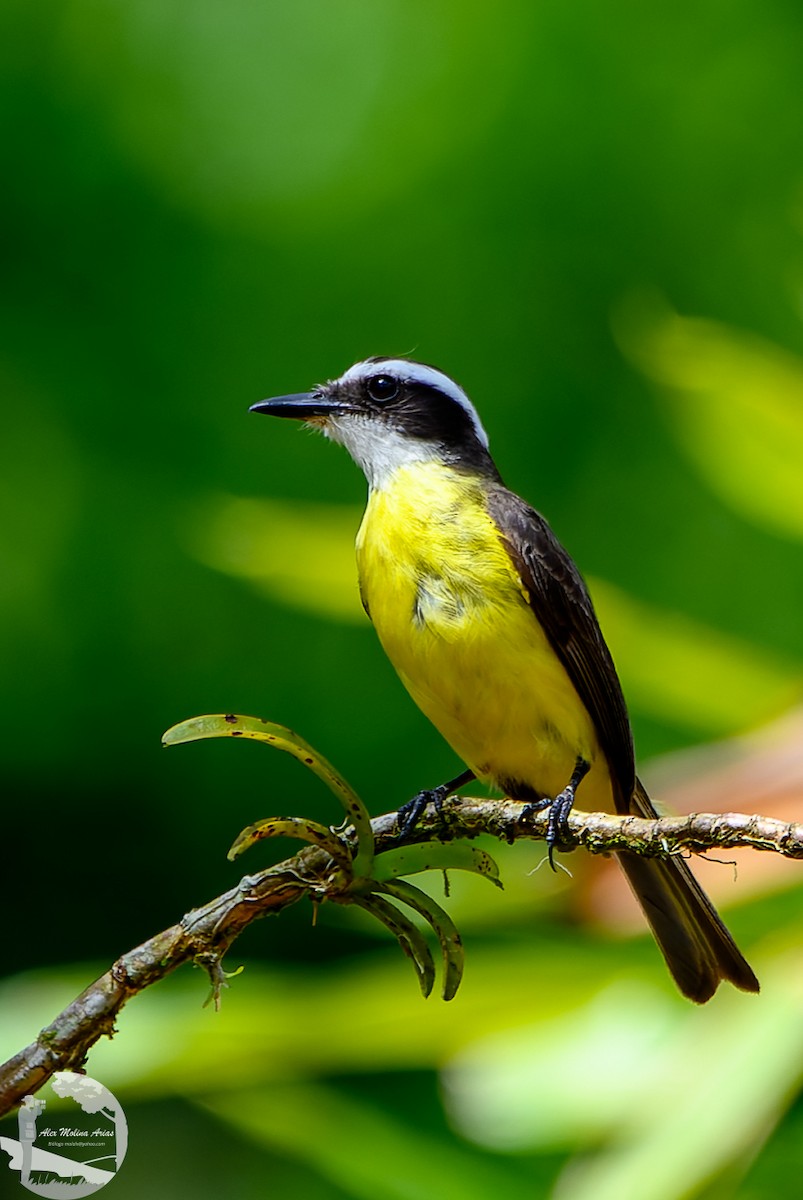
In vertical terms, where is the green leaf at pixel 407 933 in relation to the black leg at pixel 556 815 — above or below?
below

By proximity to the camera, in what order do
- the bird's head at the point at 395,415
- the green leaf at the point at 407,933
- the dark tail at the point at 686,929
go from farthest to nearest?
the bird's head at the point at 395,415
the dark tail at the point at 686,929
the green leaf at the point at 407,933

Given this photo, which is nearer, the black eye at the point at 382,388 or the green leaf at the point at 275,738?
the green leaf at the point at 275,738

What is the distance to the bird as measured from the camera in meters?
1.71

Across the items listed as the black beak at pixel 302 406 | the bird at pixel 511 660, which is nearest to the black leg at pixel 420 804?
the bird at pixel 511 660

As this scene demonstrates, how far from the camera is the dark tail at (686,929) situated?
64.1 inches

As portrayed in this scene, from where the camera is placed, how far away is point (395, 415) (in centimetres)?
222

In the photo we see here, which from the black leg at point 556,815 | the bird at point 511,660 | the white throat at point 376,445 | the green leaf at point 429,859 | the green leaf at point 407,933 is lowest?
the green leaf at point 407,933

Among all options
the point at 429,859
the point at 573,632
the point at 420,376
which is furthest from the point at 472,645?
the point at 429,859

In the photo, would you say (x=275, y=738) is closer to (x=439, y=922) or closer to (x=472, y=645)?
(x=439, y=922)

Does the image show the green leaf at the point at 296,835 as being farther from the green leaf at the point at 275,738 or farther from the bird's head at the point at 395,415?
the bird's head at the point at 395,415

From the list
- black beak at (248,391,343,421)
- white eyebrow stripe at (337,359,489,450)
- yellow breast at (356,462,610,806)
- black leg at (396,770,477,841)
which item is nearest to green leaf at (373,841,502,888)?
black leg at (396,770,477,841)

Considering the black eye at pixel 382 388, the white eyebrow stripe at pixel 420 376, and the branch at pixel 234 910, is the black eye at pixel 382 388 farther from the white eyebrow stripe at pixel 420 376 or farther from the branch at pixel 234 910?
the branch at pixel 234 910

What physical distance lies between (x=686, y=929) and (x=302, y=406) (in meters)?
0.86

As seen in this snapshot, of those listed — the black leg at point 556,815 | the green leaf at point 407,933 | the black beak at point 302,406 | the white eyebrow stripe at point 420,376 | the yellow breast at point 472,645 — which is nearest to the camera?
the green leaf at point 407,933
